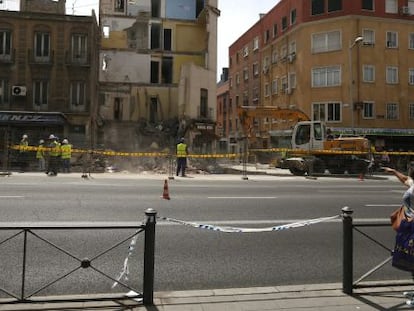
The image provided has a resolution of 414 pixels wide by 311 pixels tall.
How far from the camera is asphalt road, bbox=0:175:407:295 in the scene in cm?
674

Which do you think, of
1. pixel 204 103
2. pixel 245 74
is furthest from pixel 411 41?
pixel 245 74

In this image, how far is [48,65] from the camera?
36594mm

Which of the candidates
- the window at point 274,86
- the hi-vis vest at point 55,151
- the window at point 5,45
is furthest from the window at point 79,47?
the window at point 274,86

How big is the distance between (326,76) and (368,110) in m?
4.66

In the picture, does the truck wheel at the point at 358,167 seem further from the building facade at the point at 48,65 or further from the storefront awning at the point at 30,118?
the storefront awning at the point at 30,118

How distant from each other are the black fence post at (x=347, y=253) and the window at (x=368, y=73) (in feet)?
129

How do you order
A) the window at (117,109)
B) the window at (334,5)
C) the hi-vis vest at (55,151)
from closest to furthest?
1. the hi-vis vest at (55,151)
2. the window at (334,5)
3. the window at (117,109)

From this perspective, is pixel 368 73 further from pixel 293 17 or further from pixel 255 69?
pixel 255 69

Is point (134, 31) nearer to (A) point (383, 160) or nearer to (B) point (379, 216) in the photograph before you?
(A) point (383, 160)

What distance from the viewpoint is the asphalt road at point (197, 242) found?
674 cm

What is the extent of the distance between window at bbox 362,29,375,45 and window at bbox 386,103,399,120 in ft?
18.3

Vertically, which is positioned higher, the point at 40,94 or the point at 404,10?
the point at 404,10

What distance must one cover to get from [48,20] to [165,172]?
54.6ft

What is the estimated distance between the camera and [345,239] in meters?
5.89
